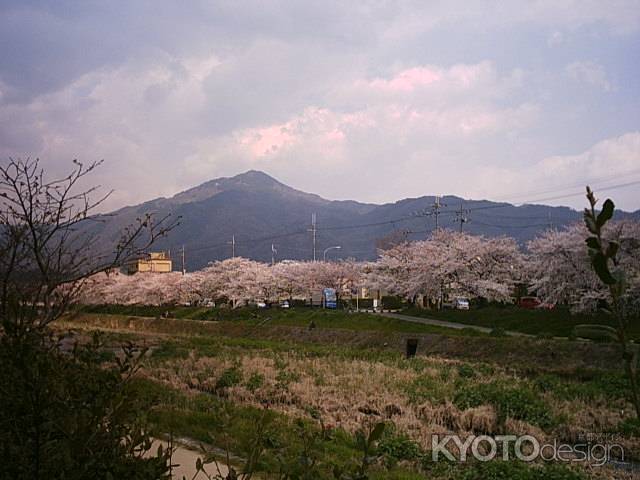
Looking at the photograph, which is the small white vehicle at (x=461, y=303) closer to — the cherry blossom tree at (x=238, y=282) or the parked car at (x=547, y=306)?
the parked car at (x=547, y=306)

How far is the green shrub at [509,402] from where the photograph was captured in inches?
430

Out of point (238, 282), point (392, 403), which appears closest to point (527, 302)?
point (238, 282)

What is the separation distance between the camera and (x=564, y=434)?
10.1 m

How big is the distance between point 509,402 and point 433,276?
30.5 metres

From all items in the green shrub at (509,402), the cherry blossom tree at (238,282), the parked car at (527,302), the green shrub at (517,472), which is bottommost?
the green shrub at (509,402)

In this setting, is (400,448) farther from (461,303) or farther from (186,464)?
(461,303)

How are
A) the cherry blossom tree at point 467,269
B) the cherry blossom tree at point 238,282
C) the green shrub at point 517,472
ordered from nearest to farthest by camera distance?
the green shrub at point 517,472
the cherry blossom tree at point 467,269
the cherry blossom tree at point 238,282

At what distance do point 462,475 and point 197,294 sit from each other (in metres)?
61.5

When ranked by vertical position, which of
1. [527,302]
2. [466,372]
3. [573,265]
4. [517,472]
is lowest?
[466,372]

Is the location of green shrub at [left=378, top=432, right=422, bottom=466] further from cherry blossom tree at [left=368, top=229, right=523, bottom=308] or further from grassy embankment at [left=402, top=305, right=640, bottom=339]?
cherry blossom tree at [left=368, top=229, right=523, bottom=308]

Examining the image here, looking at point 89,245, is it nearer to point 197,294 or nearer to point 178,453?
point 178,453

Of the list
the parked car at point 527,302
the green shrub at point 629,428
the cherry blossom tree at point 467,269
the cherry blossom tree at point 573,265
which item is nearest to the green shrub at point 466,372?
the green shrub at point 629,428

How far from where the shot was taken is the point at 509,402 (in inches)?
463

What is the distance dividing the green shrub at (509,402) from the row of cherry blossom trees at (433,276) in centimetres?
406
